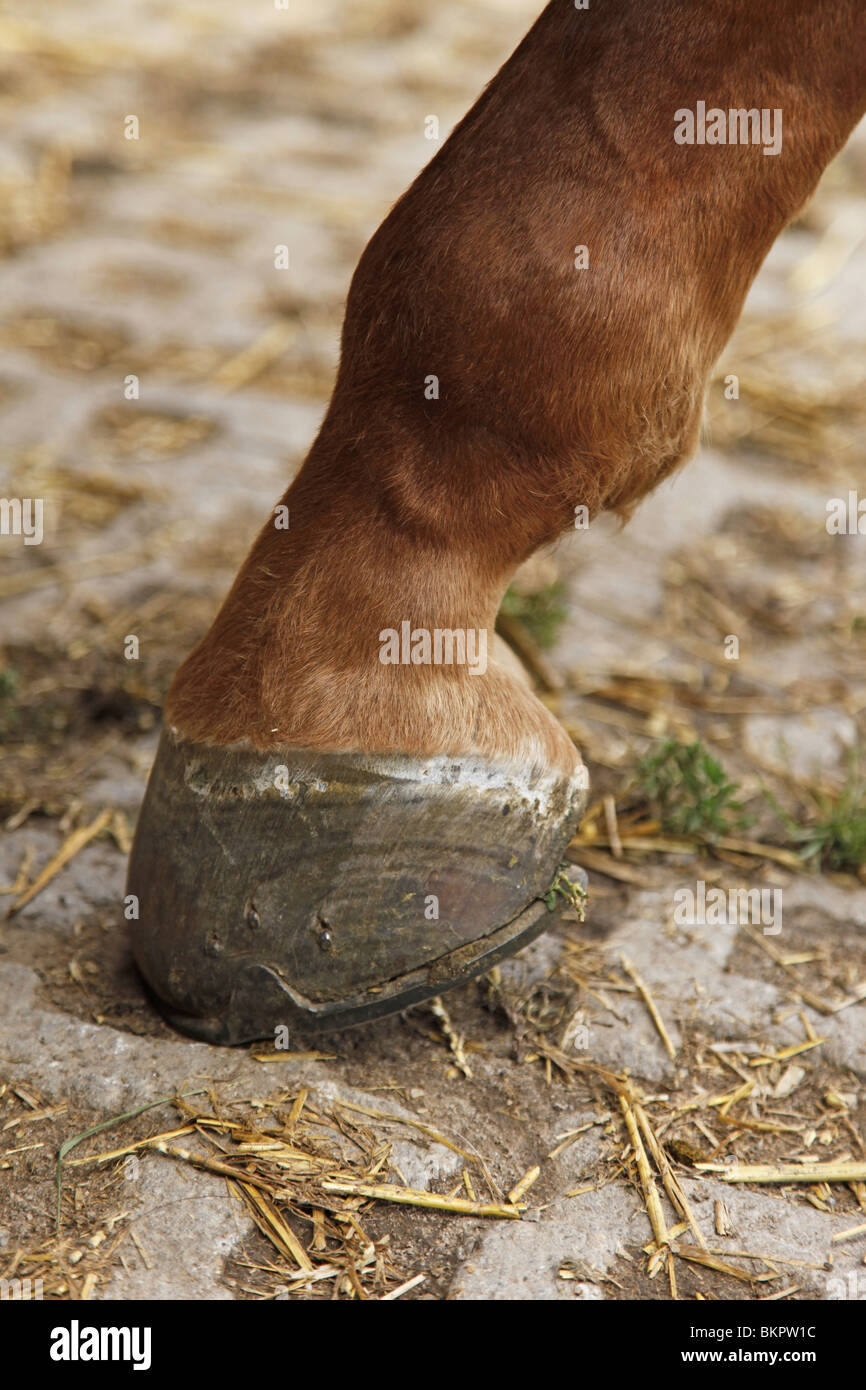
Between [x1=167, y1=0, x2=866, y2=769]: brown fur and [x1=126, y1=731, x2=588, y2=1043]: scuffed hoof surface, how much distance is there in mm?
44

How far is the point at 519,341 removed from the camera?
1318mm

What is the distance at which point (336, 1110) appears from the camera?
1457 mm

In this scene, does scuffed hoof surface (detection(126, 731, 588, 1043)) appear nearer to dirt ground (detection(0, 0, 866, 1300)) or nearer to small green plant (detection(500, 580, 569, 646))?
dirt ground (detection(0, 0, 866, 1300))

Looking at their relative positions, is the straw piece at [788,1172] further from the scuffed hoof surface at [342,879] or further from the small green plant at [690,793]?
the small green plant at [690,793]

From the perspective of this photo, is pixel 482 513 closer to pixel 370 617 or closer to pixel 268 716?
pixel 370 617

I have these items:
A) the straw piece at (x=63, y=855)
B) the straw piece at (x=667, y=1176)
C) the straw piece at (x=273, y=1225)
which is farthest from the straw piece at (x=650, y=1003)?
the straw piece at (x=63, y=855)

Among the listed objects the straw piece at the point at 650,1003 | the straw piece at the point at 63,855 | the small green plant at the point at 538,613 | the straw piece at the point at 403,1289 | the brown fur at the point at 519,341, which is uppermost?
the brown fur at the point at 519,341

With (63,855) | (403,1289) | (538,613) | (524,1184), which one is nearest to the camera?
(403,1289)

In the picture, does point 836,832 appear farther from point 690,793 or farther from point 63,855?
point 63,855

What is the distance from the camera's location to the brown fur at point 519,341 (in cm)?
128

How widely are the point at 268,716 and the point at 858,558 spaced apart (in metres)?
1.94

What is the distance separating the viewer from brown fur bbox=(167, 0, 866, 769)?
4.20 feet

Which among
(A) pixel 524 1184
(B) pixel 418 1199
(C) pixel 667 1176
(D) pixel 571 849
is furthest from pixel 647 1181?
(D) pixel 571 849

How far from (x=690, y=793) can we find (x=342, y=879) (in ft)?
2.83
